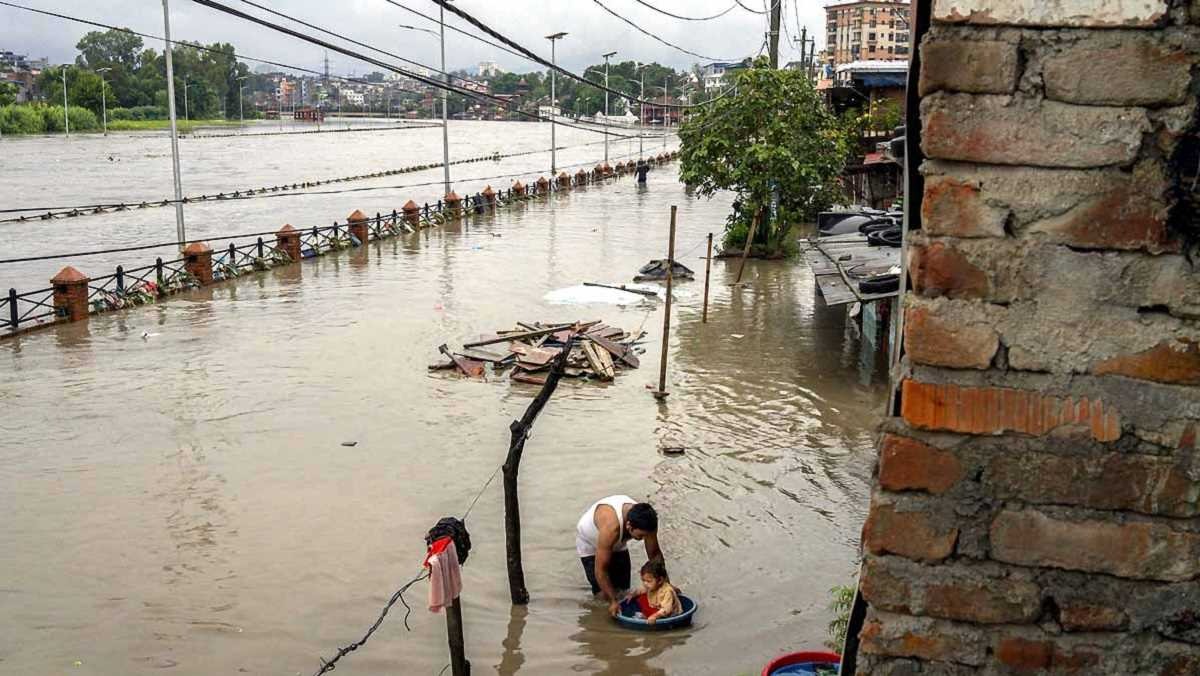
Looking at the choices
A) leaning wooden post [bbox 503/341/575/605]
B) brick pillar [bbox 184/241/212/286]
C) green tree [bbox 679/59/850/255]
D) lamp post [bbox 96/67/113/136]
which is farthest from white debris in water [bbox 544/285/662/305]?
lamp post [bbox 96/67/113/136]

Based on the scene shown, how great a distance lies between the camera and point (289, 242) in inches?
1136

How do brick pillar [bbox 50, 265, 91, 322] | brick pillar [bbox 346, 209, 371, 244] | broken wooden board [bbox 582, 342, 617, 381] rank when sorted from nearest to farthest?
1. broken wooden board [bbox 582, 342, 617, 381]
2. brick pillar [bbox 50, 265, 91, 322]
3. brick pillar [bbox 346, 209, 371, 244]

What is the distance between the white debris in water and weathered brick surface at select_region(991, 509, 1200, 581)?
744 inches

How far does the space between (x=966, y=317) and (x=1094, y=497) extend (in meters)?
0.64

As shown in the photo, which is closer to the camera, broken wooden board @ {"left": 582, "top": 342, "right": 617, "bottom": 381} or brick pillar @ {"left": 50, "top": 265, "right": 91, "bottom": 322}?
broken wooden board @ {"left": 582, "top": 342, "right": 617, "bottom": 381}

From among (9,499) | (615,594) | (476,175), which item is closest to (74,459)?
(9,499)

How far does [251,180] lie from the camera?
258 feet

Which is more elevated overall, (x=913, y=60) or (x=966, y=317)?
(x=913, y=60)

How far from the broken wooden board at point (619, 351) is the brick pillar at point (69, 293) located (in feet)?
33.2

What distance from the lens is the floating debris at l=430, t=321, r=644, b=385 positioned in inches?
634

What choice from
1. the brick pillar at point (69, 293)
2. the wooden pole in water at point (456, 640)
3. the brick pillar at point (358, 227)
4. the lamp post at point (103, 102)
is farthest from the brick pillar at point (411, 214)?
the lamp post at point (103, 102)

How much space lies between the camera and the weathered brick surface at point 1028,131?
2986 millimetres

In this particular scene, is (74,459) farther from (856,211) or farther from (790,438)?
(856,211)

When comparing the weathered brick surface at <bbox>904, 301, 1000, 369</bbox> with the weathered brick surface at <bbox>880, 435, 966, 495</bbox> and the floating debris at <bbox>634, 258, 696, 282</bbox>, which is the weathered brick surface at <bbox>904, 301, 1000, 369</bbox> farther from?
the floating debris at <bbox>634, 258, 696, 282</bbox>
